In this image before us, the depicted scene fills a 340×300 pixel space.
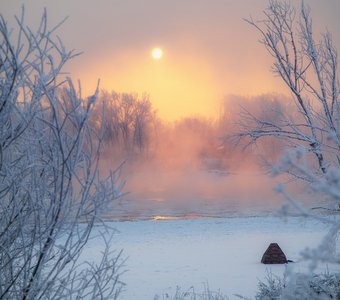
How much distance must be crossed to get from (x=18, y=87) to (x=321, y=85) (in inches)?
256

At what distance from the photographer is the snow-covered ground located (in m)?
11.3

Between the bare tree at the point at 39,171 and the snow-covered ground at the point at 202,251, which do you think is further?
the snow-covered ground at the point at 202,251

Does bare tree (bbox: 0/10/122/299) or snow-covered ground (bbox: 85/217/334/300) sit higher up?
bare tree (bbox: 0/10/122/299)

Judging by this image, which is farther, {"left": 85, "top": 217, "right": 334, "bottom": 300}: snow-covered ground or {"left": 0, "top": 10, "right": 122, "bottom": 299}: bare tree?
{"left": 85, "top": 217, "right": 334, "bottom": 300}: snow-covered ground

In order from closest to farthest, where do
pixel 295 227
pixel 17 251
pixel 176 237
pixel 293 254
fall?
pixel 17 251 → pixel 293 254 → pixel 176 237 → pixel 295 227

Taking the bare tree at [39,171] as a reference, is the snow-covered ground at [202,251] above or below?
below

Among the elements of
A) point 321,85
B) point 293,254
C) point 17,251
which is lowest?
point 293,254

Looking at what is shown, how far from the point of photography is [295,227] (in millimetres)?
22062

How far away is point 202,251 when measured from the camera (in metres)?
16.3

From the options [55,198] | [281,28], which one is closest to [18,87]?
[55,198]

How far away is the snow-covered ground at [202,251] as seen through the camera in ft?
37.1

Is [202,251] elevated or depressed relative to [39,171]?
depressed

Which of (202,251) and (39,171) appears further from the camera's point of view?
(202,251)

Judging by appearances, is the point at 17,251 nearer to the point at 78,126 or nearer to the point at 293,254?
the point at 78,126
